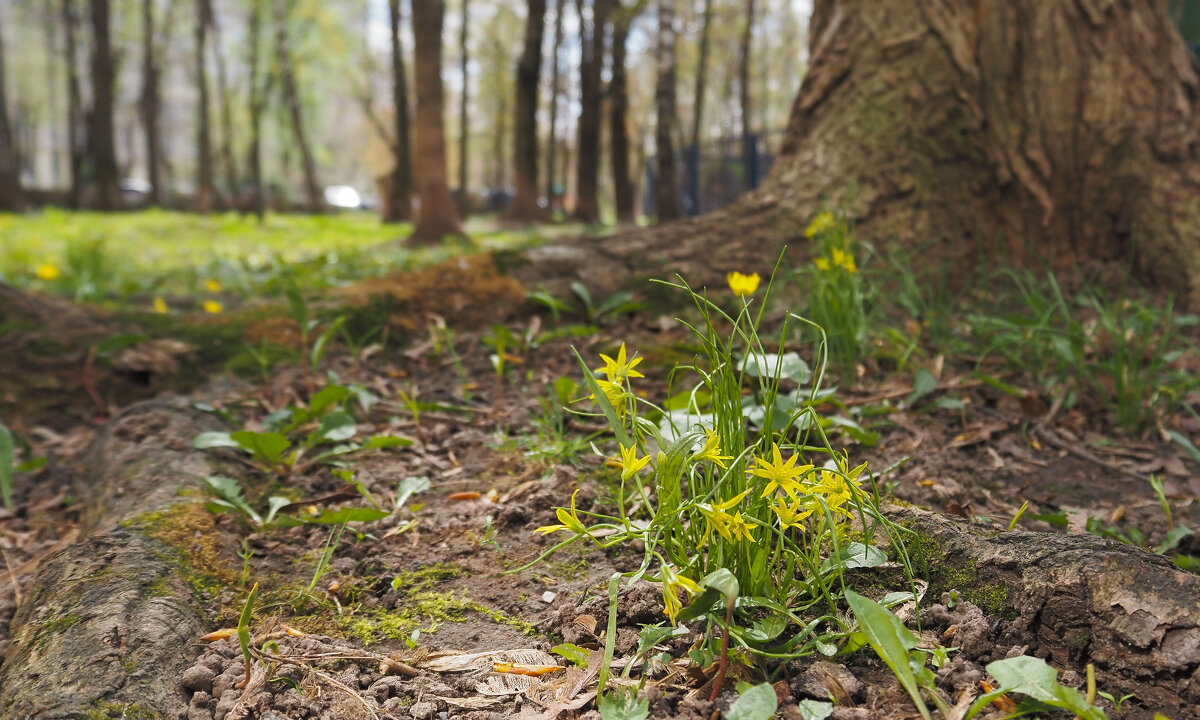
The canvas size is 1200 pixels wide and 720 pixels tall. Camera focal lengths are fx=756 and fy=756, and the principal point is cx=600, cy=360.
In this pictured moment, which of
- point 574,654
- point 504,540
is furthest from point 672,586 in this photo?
point 504,540

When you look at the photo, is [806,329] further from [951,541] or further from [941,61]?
[941,61]

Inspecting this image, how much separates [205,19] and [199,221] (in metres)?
4.73

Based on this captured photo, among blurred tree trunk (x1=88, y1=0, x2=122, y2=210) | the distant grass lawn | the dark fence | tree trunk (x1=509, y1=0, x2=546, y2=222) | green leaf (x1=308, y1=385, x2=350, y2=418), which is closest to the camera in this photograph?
green leaf (x1=308, y1=385, x2=350, y2=418)

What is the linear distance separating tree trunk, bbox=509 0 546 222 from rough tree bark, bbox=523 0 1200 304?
8149mm

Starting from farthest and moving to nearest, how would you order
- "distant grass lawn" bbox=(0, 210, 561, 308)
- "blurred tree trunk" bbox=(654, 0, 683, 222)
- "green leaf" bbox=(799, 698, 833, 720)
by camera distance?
"blurred tree trunk" bbox=(654, 0, 683, 222) < "distant grass lawn" bbox=(0, 210, 561, 308) < "green leaf" bbox=(799, 698, 833, 720)

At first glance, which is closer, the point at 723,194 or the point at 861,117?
the point at 861,117

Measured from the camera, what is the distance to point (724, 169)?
14.9 meters

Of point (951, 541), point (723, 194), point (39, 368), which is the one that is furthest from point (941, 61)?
point (723, 194)

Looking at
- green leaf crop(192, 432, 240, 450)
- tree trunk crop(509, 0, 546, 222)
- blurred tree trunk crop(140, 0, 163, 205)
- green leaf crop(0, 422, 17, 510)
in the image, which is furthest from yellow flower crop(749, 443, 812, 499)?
blurred tree trunk crop(140, 0, 163, 205)

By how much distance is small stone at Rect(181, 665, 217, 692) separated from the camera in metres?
1.19

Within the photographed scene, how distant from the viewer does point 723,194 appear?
49.3 feet

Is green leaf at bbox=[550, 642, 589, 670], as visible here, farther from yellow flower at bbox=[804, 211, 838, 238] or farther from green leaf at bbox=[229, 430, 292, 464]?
yellow flower at bbox=[804, 211, 838, 238]

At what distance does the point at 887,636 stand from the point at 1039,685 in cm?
18

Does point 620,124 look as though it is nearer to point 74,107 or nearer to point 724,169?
point 724,169
